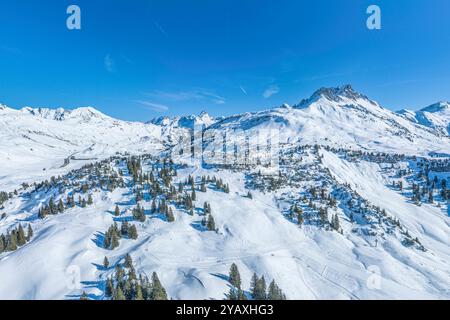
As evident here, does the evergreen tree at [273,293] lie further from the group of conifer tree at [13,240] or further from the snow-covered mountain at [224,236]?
the group of conifer tree at [13,240]

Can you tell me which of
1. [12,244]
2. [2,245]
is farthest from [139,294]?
[2,245]

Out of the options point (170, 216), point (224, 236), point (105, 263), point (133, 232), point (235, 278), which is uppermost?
point (170, 216)

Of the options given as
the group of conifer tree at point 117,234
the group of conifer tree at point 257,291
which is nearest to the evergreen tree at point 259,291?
the group of conifer tree at point 257,291

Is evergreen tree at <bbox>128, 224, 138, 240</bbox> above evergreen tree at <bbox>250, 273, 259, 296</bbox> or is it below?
above

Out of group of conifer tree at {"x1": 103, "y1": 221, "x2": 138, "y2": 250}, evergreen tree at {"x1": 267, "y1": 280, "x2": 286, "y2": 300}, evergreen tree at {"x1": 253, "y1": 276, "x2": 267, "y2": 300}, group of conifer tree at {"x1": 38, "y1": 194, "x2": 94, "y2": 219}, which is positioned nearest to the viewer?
evergreen tree at {"x1": 267, "y1": 280, "x2": 286, "y2": 300}

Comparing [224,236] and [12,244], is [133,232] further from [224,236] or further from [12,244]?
[12,244]

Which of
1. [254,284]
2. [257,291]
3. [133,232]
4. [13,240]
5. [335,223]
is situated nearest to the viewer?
[257,291]

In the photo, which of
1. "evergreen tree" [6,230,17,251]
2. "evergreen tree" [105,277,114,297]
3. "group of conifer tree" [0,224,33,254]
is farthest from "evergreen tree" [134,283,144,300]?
"group of conifer tree" [0,224,33,254]

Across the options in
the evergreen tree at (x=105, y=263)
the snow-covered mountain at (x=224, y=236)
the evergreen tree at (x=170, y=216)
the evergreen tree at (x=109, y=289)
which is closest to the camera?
the evergreen tree at (x=109, y=289)

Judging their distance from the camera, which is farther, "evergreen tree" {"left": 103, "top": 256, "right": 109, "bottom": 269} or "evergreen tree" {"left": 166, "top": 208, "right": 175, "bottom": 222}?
"evergreen tree" {"left": 166, "top": 208, "right": 175, "bottom": 222}

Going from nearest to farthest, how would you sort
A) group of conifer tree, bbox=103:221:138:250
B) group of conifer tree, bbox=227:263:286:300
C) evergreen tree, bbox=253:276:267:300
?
group of conifer tree, bbox=227:263:286:300
evergreen tree, bbox=253:276:267:300
group of conifer tree, bbox=103:221:138:250

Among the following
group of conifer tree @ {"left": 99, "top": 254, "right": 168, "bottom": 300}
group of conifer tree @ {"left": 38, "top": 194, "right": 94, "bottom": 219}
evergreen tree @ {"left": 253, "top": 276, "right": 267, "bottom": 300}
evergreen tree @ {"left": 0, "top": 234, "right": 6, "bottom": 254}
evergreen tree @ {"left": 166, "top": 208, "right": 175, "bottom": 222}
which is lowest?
evergreen tree @ {"left": 253, "top": 276, "right": 267, "bottom": 300}

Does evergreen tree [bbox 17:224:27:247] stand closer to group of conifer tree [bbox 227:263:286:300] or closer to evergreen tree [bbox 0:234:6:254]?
evergreen tree [bbox 0:234:6:254]
